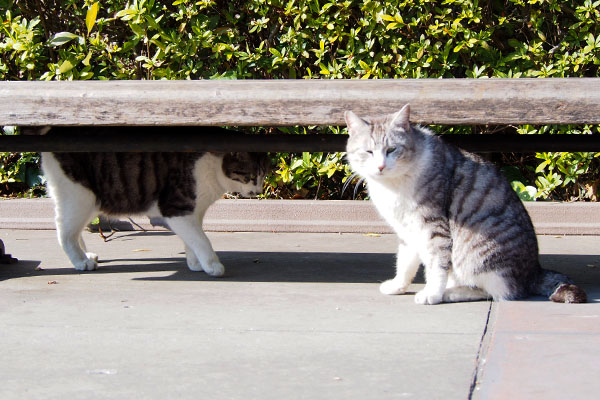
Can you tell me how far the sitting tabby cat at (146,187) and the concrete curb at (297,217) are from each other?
47.7 inches

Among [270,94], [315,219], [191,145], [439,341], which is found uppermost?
[270,94]

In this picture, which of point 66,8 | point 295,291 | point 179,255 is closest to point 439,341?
point 295,291

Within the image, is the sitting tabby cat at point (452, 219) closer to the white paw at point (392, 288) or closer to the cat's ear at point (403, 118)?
the cat's ear at point (403, 118)

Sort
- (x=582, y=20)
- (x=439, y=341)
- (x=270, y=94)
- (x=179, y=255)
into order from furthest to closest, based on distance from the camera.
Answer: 1. (x=582, y=20)
2. (x=179, y=255)
3. (x=270, y=94)
4. (x=439, y=341)

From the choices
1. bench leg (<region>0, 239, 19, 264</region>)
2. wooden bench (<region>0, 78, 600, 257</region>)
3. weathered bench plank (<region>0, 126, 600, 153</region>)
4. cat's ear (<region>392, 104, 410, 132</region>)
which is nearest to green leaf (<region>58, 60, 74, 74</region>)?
bench leg (<region>0, 239, 19, 264</region>)

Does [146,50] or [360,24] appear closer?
[360,24]

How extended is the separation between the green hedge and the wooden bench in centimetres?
252

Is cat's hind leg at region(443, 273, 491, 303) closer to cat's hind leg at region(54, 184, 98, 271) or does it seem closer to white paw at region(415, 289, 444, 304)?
white paw at region(415, 289, 444, 304)

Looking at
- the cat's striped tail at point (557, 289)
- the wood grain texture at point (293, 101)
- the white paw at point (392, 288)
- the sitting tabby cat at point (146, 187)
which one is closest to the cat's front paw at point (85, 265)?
the sitting tabby cat at point (146, 187)

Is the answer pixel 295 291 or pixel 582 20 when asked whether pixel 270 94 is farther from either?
pixel 582 20

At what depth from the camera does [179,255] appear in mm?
4988

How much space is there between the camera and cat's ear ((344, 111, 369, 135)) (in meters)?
3.36

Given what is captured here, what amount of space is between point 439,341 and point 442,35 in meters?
3.67

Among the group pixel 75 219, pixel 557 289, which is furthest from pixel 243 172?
pixel 557 289
